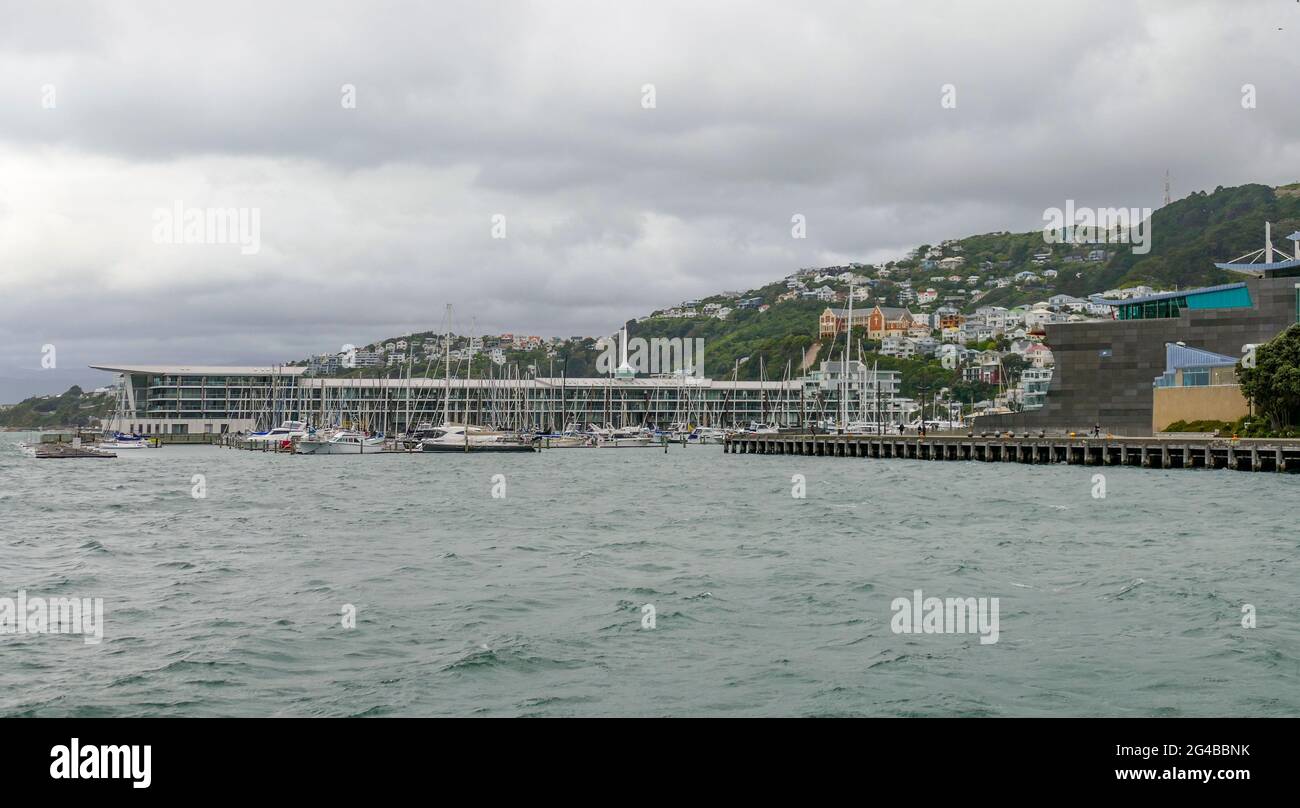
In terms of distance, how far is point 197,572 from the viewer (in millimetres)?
25906

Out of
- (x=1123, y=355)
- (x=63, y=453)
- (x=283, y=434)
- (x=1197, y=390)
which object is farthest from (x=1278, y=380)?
(x=63, y=453)

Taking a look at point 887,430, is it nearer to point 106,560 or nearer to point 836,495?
point 836,495

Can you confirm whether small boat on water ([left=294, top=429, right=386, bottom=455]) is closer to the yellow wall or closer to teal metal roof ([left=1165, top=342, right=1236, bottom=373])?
the yellow wall

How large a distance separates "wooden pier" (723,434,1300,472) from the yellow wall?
4854mm

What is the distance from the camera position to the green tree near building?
216 feet

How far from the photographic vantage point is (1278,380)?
65875 millimetres

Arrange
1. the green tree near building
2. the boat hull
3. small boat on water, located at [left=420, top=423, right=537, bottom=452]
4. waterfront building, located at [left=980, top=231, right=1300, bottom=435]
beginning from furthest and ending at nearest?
small boat on water, located at [left=420, top=423, right=537, bottom=452], the boat hull, waterfront building, located at [left=980, top=231, right=1300, bottom=435], the green tree near building

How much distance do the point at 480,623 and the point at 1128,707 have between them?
9954 mm

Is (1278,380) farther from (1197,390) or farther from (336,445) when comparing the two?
(336,445)

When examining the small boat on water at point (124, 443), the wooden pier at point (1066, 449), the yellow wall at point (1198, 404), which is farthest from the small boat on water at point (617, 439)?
the yellow wall at point (1198, 404)

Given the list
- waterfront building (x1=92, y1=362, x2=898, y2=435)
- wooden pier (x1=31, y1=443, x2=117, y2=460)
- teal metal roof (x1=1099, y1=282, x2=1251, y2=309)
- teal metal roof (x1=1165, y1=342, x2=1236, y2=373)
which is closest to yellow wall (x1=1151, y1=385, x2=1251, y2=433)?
teal metal roof (x1=1165, y1=342, x2=1236, y2=373)

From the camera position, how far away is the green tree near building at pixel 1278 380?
65.8 metres
